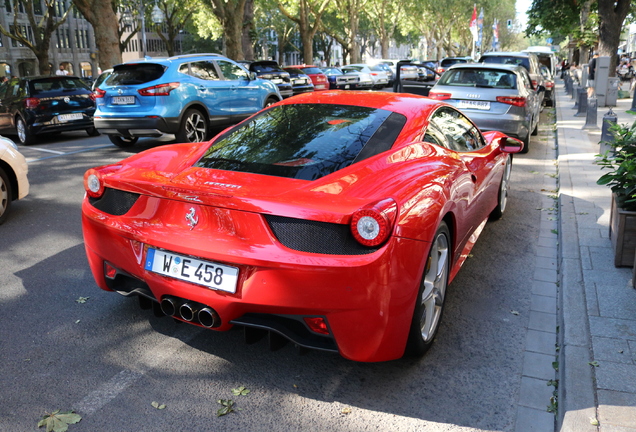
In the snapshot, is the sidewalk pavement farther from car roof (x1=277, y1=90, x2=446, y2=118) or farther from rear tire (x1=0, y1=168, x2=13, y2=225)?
rear tire (x1=0, y1=168, x2=13, y2=225)

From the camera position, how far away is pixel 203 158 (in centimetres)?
382

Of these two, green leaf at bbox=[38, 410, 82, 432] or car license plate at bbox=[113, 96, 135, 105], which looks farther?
car license plate at bbox=[113, 96, 135, 105]

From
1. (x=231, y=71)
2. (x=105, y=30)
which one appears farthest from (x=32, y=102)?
(x=105, y=30)

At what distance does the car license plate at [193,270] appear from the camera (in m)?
3.03

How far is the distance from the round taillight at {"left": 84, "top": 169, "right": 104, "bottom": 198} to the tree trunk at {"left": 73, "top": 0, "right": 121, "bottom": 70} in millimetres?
18041

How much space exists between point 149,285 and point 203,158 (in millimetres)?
914

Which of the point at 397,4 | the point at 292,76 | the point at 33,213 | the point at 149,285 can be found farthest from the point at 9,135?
the point at 397,4

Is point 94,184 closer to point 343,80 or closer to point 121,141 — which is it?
point 121,141

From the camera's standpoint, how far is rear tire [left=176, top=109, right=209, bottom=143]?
36.9ft

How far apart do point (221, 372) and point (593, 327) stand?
2310 millimetres

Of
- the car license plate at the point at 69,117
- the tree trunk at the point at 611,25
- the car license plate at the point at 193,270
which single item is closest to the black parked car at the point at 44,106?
the car license plate at the point at 69,117

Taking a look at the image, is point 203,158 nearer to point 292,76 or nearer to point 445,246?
point 445,246

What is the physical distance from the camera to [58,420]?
2.93 m

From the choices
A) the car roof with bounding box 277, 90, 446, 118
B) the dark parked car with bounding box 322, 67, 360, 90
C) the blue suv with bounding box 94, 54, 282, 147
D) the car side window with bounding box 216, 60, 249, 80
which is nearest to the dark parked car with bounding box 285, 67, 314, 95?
the dark parked car with bounding box 322, 67, 360, 90
